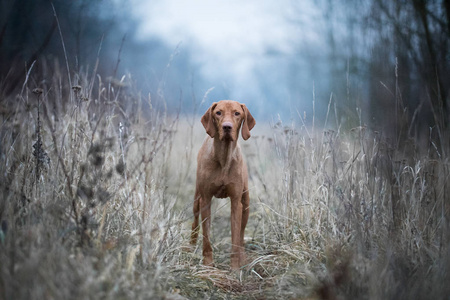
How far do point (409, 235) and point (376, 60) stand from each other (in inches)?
87.5

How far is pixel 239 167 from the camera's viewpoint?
382 cm

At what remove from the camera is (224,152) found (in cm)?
371

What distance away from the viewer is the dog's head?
138 inches

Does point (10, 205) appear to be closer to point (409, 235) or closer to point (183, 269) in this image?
point (183, 269)

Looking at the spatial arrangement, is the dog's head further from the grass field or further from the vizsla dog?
the grass field

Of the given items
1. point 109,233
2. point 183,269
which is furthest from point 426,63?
point 109,233

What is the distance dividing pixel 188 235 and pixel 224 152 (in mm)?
1049

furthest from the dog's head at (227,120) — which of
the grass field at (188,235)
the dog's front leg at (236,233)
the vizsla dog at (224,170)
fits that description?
the dog's front leg at (236,233)

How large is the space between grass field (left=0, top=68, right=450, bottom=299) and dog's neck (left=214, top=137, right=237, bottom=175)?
0.63 m

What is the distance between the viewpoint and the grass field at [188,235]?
2.17m

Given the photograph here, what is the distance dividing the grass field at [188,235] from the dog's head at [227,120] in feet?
1.62

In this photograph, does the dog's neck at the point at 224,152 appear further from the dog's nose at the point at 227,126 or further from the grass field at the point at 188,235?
the grass field at the point at 188,235

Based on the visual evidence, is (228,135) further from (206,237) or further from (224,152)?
(206,237)

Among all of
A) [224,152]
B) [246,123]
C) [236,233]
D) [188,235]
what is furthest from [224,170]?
[188,235]
